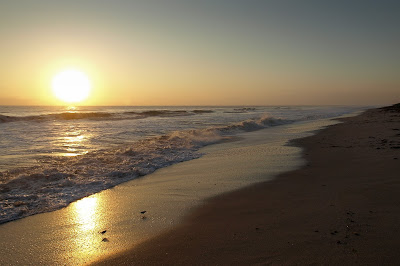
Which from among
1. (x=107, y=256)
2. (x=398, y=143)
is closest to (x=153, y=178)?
(x=107, y=256)

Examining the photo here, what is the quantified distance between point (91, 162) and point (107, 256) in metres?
5.71

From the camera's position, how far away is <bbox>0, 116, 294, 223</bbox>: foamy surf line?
5.04m

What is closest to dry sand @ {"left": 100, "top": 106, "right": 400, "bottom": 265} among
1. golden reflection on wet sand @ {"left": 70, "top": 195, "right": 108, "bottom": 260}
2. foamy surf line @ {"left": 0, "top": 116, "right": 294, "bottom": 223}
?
golden reflection on wet sand @ {"left": 70, "top": 195, "right": 108, "bottom": 260}

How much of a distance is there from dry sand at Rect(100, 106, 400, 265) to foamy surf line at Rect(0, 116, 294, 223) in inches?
105

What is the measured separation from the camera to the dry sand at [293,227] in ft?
9.72

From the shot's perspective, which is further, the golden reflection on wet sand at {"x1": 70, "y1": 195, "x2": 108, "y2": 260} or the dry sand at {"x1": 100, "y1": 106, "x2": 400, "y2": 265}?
the golden reflection on wet sand at {"x1": 70, "y1": 195, "x2": 108, "y2": 260}

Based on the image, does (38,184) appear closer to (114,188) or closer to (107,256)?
(114,188)

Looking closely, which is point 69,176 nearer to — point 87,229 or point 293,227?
point 87,229

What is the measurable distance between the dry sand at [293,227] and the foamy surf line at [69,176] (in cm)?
266

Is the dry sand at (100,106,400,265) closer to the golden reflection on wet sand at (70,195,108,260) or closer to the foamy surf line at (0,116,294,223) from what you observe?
the golden reflection on wet sand at (70,195,108,260)

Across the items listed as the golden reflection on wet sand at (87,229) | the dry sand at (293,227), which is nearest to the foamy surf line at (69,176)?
the golden reflection on wet sand at (87,229)

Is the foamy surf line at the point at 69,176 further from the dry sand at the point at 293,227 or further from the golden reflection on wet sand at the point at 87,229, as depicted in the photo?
the dry sand at the point at 293,227

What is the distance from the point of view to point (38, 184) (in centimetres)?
621

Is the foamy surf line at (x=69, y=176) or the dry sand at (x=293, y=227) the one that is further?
the foamy surf line at (x=69, y=176)
